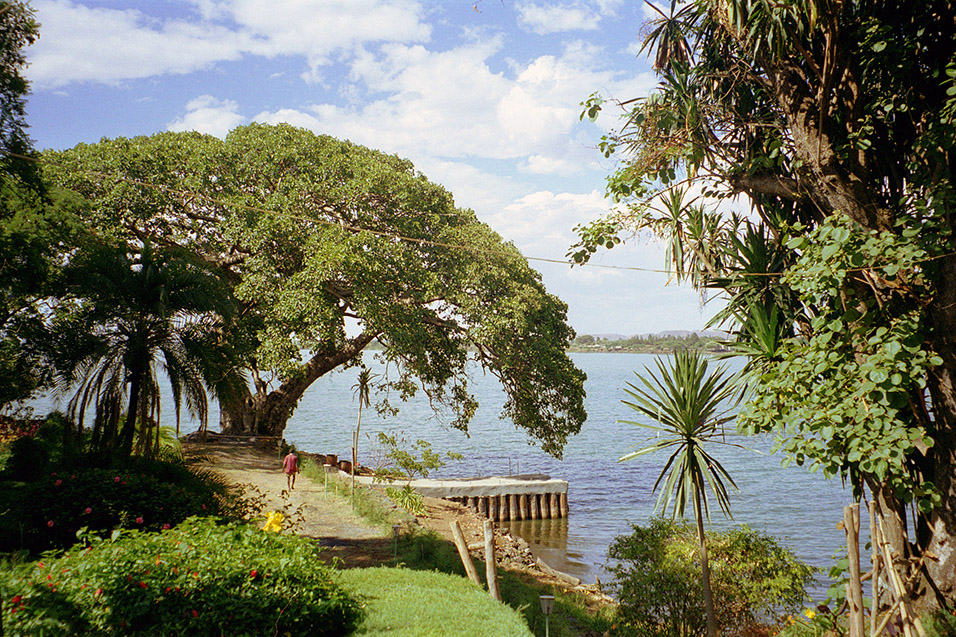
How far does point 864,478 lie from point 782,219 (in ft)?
10.8

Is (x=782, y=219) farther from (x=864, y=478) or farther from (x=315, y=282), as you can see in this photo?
(x=315, y=282)

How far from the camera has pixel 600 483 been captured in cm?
2725

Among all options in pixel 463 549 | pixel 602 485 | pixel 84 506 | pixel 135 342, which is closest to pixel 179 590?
pixel 84 506

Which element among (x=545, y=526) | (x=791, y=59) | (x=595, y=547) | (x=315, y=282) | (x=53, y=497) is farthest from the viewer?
(x=545, y=526)

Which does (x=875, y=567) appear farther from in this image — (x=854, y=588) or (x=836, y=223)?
(x=836, y=223)

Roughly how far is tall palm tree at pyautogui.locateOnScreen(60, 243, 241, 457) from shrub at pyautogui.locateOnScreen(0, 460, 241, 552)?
2034mm

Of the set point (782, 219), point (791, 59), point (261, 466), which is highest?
point (791, 59)

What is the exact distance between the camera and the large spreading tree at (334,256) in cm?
1662

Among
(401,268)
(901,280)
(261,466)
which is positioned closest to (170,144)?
(401,268)

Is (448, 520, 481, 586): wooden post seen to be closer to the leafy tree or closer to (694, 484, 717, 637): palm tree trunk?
(694, 484, 717, 637): palm tree trunk

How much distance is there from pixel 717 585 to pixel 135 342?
10035 millimetres

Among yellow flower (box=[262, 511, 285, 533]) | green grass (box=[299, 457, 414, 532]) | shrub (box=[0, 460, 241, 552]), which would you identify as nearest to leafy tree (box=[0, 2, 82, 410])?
shrub (box=[0, 460, 241, 552])

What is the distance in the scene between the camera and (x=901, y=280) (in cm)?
643

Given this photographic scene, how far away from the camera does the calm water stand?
18.3 metres
